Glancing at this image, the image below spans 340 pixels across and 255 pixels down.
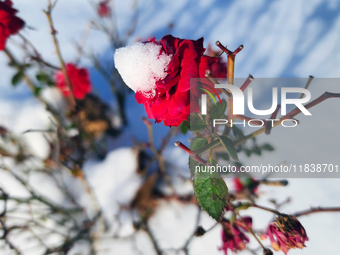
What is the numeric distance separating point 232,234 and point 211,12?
1.17 metres

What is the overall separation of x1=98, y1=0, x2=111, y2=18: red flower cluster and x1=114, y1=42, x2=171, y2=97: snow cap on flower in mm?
812

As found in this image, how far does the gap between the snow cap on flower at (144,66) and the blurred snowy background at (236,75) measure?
1.87ft

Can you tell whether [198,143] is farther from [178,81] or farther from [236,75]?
[236,75]

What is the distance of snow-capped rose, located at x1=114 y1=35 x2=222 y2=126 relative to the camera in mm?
263

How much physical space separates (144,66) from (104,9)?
0.85 meters

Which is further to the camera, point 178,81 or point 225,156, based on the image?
point 225,156

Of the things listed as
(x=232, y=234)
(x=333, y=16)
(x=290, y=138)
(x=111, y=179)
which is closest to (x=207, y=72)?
(x=232, y=234)

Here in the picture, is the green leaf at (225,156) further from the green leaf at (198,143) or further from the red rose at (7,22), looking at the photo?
the red rose at (7,22)

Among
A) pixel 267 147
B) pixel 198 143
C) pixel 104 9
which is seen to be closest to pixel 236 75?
pixel 267 147

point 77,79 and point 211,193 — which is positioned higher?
point 77,79

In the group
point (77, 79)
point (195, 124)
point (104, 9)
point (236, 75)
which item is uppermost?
point (104, 9)

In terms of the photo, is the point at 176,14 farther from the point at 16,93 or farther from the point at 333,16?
the point at 16,93

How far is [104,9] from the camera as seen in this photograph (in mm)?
943

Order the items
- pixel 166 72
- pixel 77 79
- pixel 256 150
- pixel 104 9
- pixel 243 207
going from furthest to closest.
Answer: pixel 104 9 → pixel 77 79 → pixel 256 150 → pixel 243 207 → pixel 166 72
